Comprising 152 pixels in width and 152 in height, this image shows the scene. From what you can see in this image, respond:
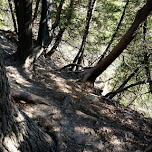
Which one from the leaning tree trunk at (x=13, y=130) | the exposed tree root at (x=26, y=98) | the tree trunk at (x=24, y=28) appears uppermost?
the tree trunk at (x=24, y=28)

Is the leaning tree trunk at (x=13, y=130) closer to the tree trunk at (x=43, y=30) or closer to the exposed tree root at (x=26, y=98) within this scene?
the exposed tree root at (x=26, y=98)

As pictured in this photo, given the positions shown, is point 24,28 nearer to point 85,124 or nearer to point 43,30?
point 43,30

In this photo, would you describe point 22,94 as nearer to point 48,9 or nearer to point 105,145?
point 105,145

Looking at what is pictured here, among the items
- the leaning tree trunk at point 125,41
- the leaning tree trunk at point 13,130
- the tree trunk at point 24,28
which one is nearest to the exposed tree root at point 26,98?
the leaning tree trunk at point 13,130

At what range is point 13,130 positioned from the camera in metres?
1.97

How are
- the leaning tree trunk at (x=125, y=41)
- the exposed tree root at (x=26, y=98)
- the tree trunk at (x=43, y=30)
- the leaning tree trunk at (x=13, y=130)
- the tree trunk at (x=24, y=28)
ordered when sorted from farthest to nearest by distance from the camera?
the tree trunk at (x=43, y=30) < the leaning tree trunk at (x=125, y=41) < the tree trunk at (x=24, y=28) < the exposed tree root at (x=26, y=98) < the leaning tree trunk at (x=13, y=130)

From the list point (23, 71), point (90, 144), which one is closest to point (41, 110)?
point (90, 144)

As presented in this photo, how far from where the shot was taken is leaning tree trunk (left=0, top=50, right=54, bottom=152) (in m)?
1.77

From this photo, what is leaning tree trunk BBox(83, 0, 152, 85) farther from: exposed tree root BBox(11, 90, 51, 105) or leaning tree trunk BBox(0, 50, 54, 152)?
leaning tree trunk BBox(0, 50, 54, 152)

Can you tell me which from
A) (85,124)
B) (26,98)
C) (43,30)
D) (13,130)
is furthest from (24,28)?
(13,130)

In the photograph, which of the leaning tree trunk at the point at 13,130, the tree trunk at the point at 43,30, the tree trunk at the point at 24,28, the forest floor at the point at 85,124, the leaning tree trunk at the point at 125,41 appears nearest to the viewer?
the leaning tree trunk at the point at 13,130

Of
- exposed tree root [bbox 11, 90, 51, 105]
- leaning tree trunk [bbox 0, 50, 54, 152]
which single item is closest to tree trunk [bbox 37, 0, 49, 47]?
exposed tree root [bbox 11, 90, 51, 105]

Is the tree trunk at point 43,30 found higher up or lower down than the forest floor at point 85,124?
higher up

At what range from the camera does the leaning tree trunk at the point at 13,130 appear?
1.77m
